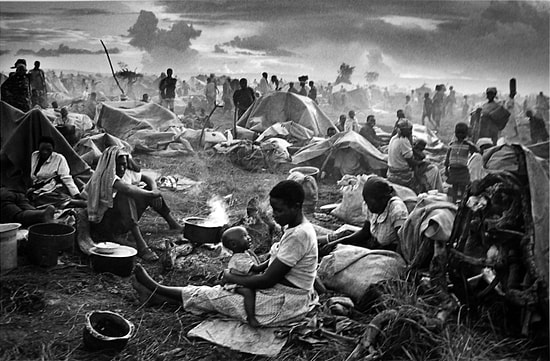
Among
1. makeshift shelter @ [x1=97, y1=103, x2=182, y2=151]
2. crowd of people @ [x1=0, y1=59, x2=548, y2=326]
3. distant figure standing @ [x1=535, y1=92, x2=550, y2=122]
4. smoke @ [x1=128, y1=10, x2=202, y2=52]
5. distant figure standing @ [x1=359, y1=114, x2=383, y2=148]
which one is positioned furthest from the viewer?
makeshift shelter @ [x1=97, y1=103, x2=182, y2=151]

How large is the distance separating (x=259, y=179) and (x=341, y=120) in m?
0.73

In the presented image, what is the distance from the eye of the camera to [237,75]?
4.04 m

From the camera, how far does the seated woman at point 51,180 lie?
4.34 meters

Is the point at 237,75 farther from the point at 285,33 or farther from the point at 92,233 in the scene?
the point at 92,233

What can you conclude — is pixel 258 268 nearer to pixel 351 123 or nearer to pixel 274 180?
pixel 274 180

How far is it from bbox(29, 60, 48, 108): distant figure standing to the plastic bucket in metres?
1.00

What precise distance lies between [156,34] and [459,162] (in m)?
2.18

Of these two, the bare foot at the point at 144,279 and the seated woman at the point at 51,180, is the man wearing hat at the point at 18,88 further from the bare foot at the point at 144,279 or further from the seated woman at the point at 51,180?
the bare foot at the point at 144,279

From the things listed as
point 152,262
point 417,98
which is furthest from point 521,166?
point 152,262

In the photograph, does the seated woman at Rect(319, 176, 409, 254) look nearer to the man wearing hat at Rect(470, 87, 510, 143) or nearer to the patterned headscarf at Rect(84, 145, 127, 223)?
the man wearing hat at Rect(470, 87, 510, 143)

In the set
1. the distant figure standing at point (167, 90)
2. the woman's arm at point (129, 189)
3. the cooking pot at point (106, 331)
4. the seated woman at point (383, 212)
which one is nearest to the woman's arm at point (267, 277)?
the cooking pot at point (106, 331)

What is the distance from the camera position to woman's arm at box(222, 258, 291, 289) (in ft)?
10.7

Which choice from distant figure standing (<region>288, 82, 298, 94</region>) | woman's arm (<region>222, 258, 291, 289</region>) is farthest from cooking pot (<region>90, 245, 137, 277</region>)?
distant figure standing (<region>288, 82, 298, 94</region>)

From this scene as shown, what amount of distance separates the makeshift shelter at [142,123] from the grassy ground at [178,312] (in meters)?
0.17
